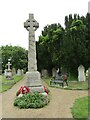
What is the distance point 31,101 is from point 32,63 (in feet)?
10.7

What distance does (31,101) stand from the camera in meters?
12.6

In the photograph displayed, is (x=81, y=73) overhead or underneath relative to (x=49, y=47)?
underneath

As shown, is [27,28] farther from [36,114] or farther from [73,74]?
[73,74]

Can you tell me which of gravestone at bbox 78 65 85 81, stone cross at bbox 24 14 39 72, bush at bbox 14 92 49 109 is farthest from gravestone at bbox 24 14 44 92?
gravestone at bbox 78 65 85 81

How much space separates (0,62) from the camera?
60562mm

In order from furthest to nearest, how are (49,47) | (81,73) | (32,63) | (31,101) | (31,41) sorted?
(49,47)
(81,73)
(31,41)
(32,63)
(31,101)

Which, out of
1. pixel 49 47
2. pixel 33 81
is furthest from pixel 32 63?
pixel 49 47

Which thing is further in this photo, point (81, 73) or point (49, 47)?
point (49, 47)

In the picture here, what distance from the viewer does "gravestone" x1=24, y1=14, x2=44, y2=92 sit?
1493cm

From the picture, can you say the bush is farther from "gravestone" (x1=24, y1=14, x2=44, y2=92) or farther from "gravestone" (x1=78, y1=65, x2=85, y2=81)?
"gravestone" (x1=78, y1=65, x2=85, y2=81)

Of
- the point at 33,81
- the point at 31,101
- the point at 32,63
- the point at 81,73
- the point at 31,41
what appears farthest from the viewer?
the point at 81,73

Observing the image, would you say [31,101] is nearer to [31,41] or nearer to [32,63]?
[32,63]

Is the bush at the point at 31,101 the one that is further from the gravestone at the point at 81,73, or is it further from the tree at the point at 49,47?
the tree at the point at 49,47

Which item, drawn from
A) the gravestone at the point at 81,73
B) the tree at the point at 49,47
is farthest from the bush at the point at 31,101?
the tree at the point at 49,47
